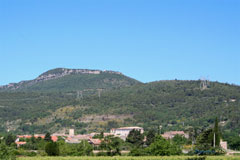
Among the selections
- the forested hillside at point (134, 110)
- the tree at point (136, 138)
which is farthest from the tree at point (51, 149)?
the forested hillside at point (134, 110)

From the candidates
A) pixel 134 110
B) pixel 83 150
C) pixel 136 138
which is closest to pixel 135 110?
pixel 134 110

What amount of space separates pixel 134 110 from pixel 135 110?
0.41 metres

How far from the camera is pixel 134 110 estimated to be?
162750mm

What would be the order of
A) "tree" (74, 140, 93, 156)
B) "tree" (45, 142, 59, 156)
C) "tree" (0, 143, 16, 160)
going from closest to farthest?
"tree" (0, 143, 16, 160) → "tree" (45, 142, 59, 156) → "tree" (74, 140, 93, 156)

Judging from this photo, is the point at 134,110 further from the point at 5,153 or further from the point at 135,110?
the point at 5,153

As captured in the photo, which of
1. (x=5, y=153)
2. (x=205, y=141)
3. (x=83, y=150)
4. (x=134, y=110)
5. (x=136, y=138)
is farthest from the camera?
(x=134, y=110)

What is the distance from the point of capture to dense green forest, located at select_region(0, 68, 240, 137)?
14788cm

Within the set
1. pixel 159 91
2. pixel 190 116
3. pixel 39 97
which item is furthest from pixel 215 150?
pixel 39 97

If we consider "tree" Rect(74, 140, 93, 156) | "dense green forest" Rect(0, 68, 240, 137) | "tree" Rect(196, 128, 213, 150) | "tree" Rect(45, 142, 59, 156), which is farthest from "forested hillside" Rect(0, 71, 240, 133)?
"tree" Rect(45, 142, 59, 156)

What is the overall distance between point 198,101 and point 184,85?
24536 mm

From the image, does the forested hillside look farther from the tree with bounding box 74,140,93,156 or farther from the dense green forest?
the tree with bounding box 74,140,93,156

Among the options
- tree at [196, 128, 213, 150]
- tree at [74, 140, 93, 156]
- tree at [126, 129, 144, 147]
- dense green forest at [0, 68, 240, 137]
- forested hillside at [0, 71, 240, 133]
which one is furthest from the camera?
forested hillside at [0, 71, 240, 133]

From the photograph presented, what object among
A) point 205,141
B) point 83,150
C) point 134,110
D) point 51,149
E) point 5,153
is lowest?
point 5,153

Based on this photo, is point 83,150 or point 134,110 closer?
point 83,150
